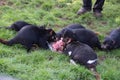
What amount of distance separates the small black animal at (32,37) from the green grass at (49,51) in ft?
0.51

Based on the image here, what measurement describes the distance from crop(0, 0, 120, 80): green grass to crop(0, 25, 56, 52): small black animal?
0.16m

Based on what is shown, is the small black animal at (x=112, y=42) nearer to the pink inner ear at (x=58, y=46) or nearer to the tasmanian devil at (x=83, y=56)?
the tasmanian devil at (x=83, y=56)

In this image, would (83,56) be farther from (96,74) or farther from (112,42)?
(112,42)

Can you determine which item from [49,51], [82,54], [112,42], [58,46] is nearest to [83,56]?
[82,54]

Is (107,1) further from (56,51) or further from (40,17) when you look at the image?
(56,51)

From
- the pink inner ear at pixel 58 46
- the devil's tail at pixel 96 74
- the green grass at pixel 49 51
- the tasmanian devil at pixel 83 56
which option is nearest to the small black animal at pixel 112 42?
the green grass at pixel 49 51

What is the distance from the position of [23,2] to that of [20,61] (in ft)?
12.6

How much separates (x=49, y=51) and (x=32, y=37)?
47 cm

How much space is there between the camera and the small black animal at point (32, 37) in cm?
705

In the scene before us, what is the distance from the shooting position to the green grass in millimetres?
6305

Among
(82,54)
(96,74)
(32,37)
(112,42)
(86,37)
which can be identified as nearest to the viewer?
(96,74)

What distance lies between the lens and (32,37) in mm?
7105

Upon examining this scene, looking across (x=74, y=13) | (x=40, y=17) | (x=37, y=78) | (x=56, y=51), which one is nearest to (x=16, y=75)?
(x=37, y=78)

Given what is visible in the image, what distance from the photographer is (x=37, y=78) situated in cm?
606
